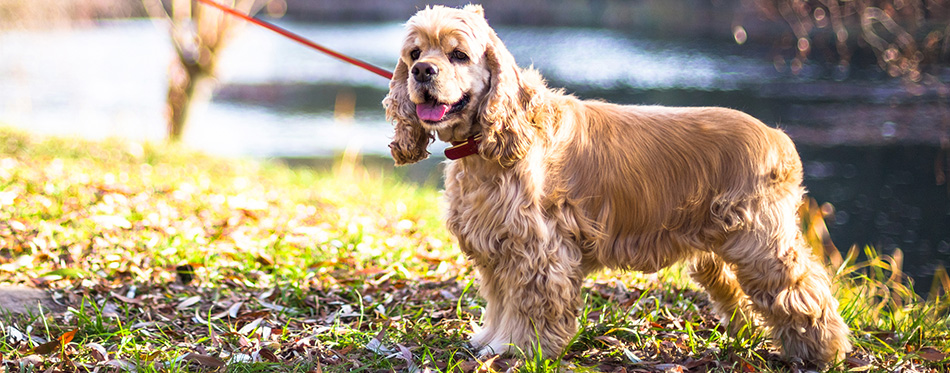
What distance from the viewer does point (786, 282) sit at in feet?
11.8

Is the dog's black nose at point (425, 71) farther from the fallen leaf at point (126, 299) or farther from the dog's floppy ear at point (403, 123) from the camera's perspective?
the fallen leaf at point (126, 299)

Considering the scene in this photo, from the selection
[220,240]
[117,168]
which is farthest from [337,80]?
[220,240]

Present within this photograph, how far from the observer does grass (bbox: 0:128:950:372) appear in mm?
3717

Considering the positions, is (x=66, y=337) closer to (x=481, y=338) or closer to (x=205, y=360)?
(x=205, y=360)

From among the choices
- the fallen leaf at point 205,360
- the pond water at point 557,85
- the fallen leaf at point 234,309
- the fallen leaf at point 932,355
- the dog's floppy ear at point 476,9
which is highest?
the dog's floppy ear at point 476,9

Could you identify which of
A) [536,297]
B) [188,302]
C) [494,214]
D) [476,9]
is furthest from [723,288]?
[188,302]

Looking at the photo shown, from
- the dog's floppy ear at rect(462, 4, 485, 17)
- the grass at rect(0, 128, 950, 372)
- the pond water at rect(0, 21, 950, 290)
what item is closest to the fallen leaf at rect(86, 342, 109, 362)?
the grass at rect(0, 128, 950, 372)

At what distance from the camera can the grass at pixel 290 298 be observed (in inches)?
146

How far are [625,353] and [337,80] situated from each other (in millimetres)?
17412

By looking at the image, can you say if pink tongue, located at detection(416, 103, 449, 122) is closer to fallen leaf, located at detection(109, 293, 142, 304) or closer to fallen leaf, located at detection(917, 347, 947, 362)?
fallen leaf, located at detection(109, 293, 142, 304)

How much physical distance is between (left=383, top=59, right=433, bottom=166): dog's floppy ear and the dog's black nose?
12.1 inches

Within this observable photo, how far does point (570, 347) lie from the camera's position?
3.82 m

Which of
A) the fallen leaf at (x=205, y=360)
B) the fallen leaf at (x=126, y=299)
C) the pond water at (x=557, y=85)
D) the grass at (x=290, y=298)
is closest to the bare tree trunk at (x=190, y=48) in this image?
the pond water at (x=557, y=85)

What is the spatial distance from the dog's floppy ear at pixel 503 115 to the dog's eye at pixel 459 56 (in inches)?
4.7
